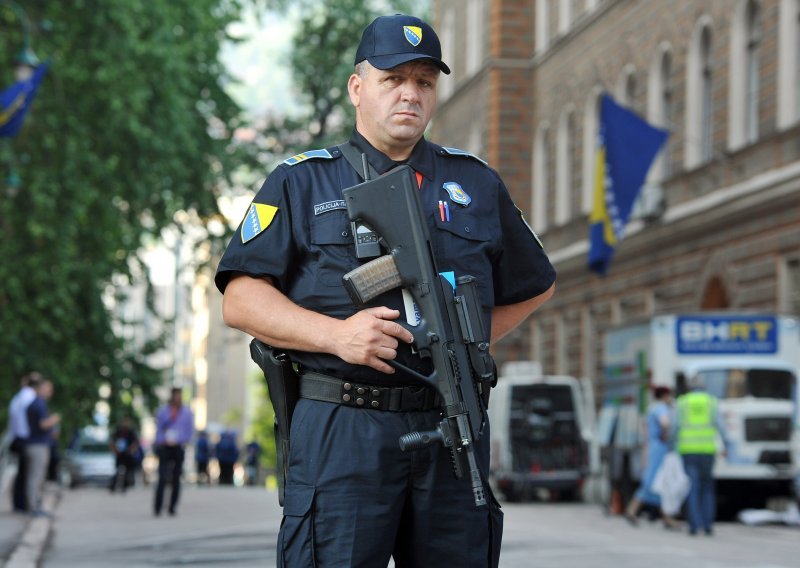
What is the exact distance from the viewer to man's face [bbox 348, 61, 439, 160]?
5332 mm

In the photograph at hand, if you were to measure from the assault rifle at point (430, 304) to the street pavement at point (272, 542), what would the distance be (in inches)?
376

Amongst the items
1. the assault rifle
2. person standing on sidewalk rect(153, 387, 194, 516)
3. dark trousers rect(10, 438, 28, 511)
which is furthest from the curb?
the assault rifle

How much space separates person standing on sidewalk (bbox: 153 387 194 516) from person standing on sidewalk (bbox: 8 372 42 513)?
163 cm

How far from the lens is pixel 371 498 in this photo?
5.17 meters

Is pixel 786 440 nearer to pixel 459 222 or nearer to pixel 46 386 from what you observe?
pixel 46 386

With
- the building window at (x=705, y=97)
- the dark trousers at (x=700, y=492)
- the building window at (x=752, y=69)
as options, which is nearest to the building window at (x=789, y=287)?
the building window at (x=752, y=69)

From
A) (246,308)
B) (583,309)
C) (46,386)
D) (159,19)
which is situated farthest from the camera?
(583,309)

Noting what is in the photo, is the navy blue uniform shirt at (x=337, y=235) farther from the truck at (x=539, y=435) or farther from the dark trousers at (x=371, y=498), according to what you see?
the truck at (x=539, y=435)

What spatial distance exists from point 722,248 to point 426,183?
28.5 meters

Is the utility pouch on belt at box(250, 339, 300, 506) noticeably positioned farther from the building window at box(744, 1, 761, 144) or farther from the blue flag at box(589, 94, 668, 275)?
the blue flag at box(589, 94, 668, 275)

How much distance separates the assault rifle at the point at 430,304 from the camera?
5.12 meters

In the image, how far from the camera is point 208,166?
33906 millimetres

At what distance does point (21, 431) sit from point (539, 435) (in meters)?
13.4

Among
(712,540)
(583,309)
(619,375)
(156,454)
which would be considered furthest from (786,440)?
(583,309)
